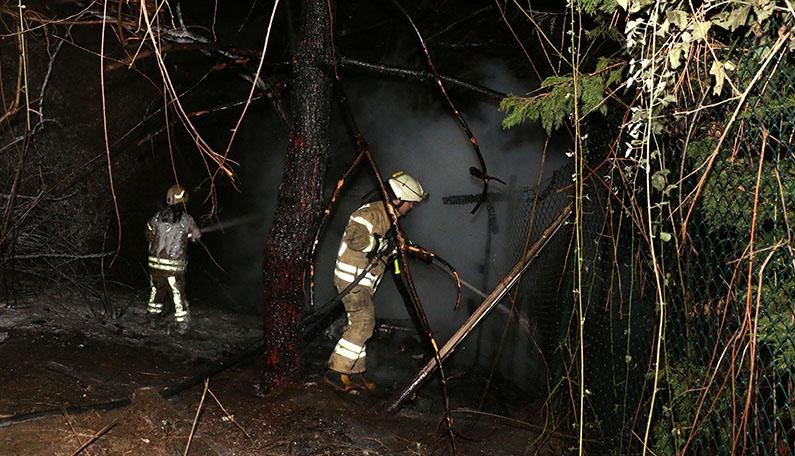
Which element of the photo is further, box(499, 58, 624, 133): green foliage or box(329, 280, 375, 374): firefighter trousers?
box(329, 280, 375, 374): firefighter trousers

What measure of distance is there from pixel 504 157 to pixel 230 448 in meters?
6.85

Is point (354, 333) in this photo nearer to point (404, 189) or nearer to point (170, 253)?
point (404, 189)

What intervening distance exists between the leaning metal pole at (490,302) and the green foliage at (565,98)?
0.99 metres

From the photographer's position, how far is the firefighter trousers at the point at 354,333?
5.97 m

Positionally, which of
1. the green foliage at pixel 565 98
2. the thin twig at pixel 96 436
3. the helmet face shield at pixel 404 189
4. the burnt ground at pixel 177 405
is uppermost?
the green foliage at pixel 565 98

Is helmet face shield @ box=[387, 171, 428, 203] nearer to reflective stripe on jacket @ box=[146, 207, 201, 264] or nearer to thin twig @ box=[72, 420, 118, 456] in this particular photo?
reflective stripe on jacket @ box=[146, 207, 201, 264]

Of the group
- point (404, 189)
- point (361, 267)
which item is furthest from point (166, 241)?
point (404, 189)

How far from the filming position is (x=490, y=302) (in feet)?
14.9

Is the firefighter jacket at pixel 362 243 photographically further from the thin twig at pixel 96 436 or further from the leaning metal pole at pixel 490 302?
the thin twig at pixel 96 436

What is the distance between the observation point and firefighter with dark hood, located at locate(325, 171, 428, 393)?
594cm

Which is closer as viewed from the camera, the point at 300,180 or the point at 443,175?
the point at 300,180

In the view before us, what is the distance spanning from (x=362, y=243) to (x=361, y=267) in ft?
1.02

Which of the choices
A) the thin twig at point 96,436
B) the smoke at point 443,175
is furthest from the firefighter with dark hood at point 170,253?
the thin twig at point 96,436

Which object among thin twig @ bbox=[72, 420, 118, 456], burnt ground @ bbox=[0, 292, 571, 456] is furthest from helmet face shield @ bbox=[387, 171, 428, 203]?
thin twig @ bbox=[72, 420, 118, 456]
